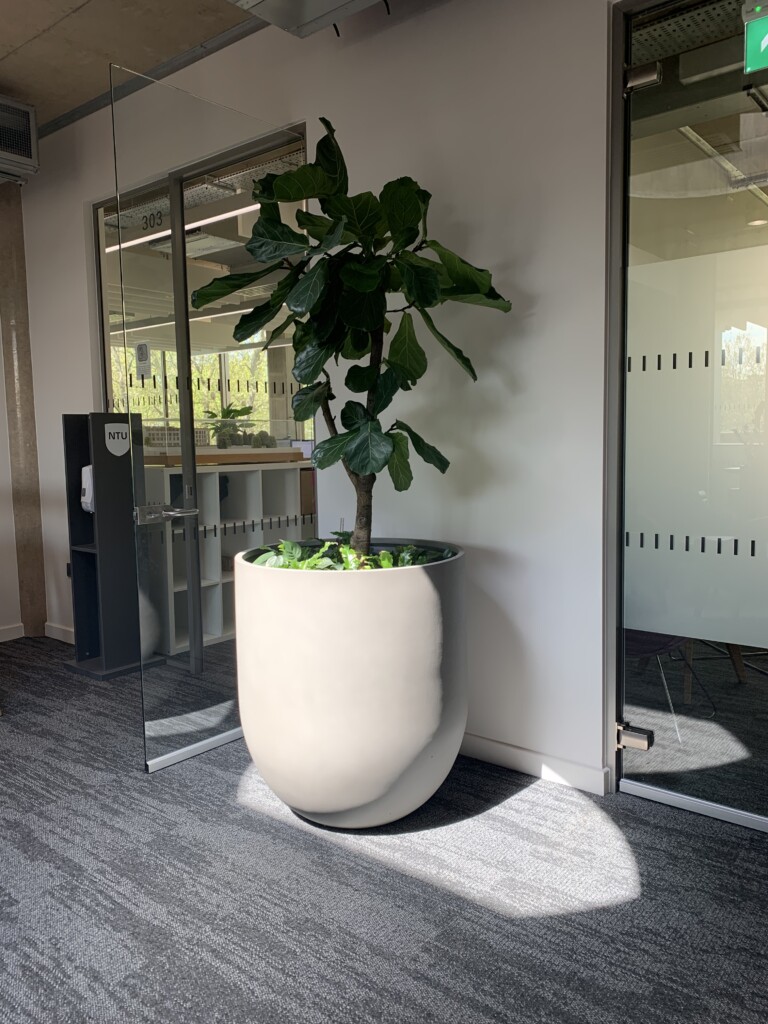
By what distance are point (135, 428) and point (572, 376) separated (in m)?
1.64

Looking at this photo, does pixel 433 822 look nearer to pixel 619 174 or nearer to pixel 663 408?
pixel 663 408

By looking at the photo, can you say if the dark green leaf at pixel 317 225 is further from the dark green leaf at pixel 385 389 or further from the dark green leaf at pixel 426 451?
the dark green leaf at pixel 426 451

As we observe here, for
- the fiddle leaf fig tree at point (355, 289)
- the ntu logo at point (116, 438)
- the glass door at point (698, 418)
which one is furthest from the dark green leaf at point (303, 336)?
the ntu logo at point (116, 438)

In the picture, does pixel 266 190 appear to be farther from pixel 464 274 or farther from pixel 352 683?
pixel 352 683

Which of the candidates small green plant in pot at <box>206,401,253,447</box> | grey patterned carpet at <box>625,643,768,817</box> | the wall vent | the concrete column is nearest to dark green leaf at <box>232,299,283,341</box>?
small green plant in pot at <box>206,401,253,447</box>

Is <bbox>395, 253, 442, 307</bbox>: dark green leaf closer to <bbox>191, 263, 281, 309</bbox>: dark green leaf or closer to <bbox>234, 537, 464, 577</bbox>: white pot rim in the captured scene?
<bbox>191, 263, 281, 309</bbox>: dark green leaf

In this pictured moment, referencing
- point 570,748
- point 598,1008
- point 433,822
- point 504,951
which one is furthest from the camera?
point 570,748

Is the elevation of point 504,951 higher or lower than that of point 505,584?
lower

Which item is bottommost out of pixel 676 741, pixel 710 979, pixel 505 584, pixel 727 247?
pixel 710 979

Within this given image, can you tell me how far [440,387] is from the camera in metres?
3.04

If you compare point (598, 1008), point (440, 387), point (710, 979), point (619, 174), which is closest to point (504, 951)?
point (598, 1008)

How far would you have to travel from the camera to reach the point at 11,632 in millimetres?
5055

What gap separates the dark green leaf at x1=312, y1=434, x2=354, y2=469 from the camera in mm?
2465

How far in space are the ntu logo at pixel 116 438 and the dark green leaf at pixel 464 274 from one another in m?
2.37
